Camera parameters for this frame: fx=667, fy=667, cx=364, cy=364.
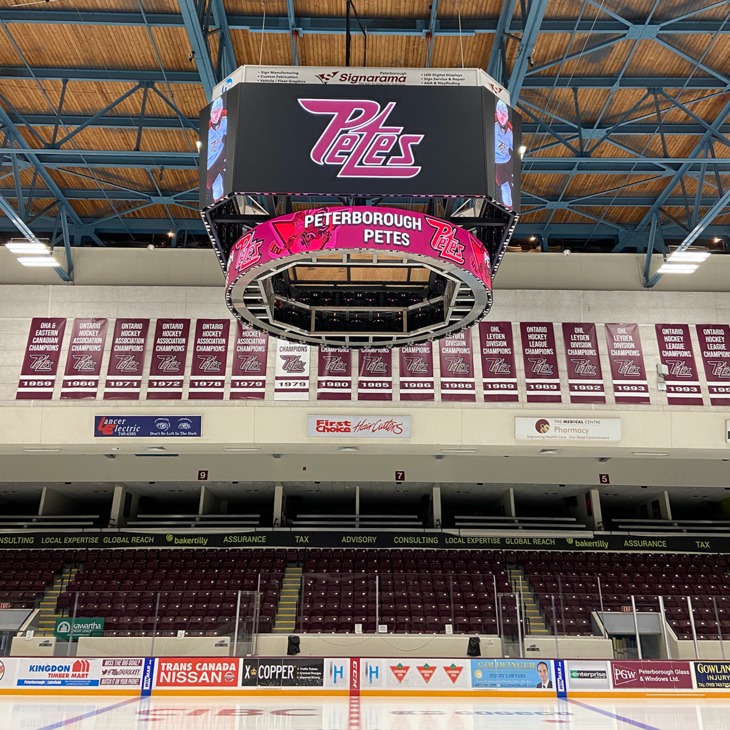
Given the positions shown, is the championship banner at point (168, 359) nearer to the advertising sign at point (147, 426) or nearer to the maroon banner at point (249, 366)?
the advertising sign at point (147, 426)

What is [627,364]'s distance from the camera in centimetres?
1816

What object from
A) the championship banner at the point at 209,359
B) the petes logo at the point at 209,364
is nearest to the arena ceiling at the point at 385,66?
the championship banner at the point at 209,359

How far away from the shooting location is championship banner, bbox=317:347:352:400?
17859 mm

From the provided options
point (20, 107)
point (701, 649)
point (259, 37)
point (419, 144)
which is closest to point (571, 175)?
point (259, 37)

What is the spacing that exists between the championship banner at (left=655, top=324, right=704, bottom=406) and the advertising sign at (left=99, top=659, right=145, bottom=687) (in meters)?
14.4

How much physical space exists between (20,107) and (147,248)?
5043 millimetres

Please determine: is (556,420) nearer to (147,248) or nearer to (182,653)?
(182,653)

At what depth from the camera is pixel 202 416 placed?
17734 mm

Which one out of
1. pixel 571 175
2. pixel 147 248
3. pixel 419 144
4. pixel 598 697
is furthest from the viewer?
pixel 147 248

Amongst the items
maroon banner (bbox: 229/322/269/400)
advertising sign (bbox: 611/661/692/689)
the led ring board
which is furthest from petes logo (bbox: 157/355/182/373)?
advertising sign (bbox: 611/661/692/689)

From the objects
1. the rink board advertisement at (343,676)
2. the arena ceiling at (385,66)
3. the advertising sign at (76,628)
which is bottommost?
the rink board advertisement at (343,676)

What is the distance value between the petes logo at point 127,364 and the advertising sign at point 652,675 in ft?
44.1

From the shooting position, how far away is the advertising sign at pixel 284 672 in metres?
12.8

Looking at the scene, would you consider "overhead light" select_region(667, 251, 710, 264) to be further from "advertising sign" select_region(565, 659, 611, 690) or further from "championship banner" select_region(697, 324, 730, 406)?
"advertising sign" select_region(565, 659, 611, 690)
